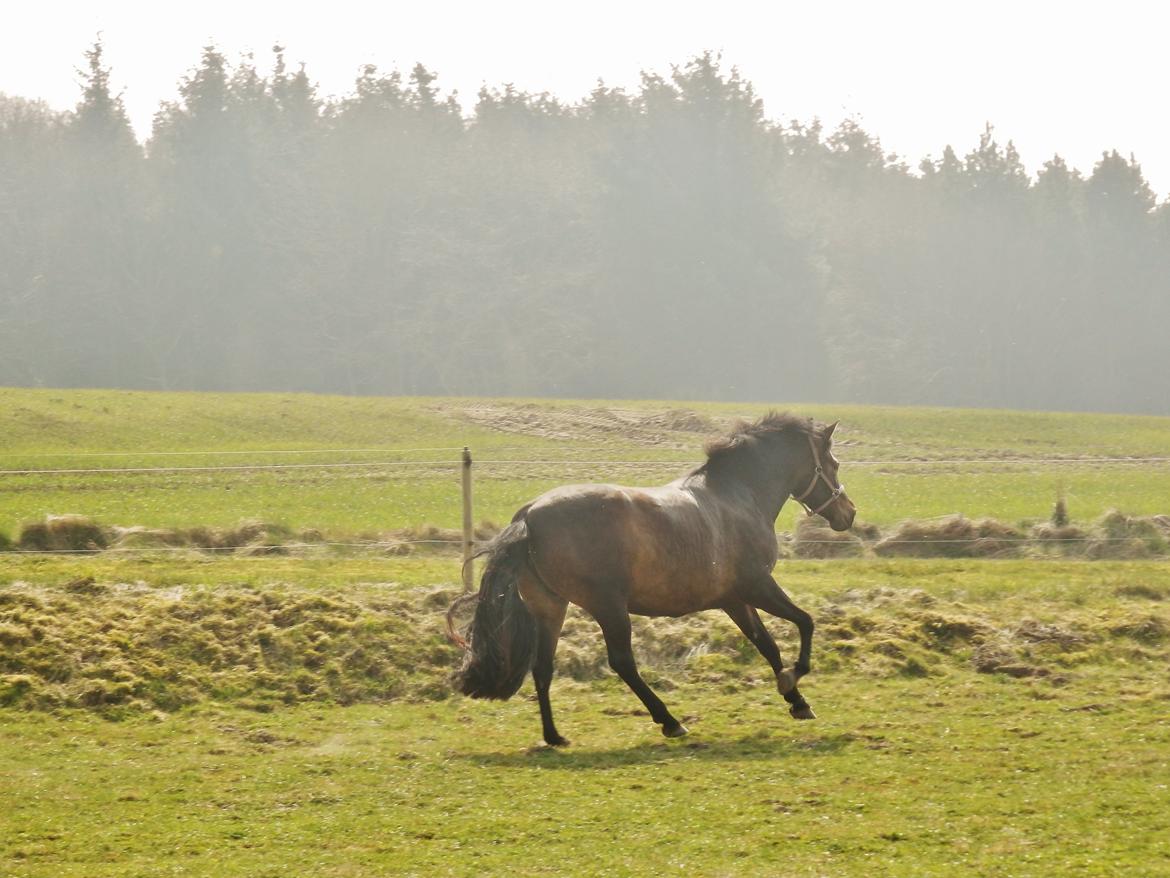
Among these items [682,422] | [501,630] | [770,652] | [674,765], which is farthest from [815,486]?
[682,422]

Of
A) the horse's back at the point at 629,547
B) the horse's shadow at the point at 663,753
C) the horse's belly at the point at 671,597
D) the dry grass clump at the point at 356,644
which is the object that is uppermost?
the horse's back at the point at 629,547

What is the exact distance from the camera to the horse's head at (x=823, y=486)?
11672 mm

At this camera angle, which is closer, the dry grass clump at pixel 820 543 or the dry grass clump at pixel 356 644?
the dry grass clump at pixel 356 644

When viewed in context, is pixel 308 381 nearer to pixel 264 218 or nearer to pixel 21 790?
pixel 264 218

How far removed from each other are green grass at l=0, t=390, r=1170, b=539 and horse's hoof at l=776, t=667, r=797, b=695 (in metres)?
8.74

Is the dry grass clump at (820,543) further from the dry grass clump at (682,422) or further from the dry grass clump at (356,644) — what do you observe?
the dry grass clump at (682,422)

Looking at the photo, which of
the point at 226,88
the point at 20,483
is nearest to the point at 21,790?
the point at 20,483

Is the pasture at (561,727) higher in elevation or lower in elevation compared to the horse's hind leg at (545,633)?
lower

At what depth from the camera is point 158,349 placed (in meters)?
63.8

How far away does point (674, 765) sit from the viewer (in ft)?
28.4

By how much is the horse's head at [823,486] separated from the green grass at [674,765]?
123cm

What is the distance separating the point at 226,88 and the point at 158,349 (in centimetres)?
1592

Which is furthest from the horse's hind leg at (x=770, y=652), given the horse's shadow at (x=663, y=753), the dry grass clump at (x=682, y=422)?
the dry grass clump at (x=682, y=422)

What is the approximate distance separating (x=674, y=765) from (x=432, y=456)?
20.1 m
